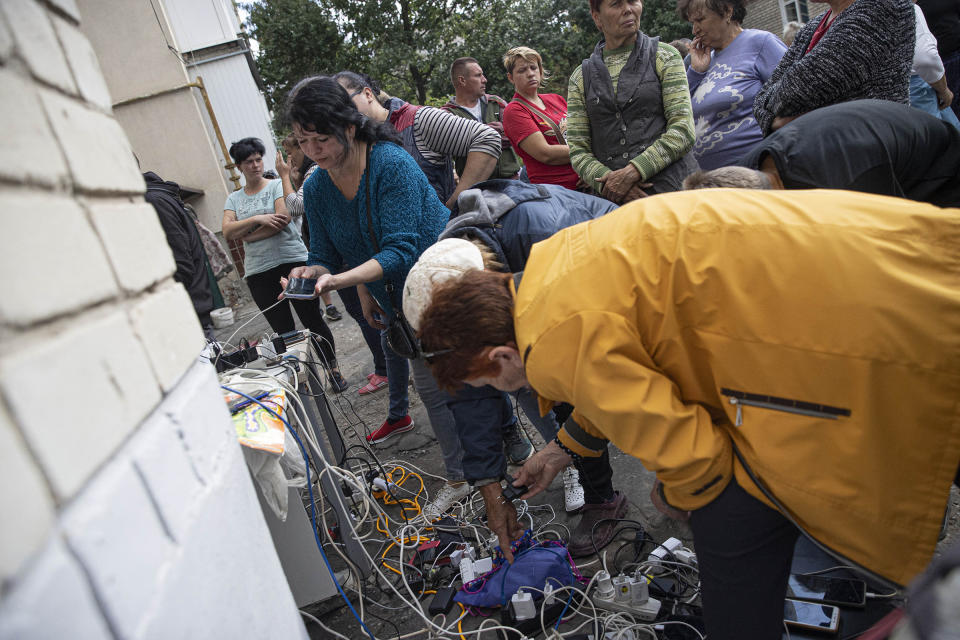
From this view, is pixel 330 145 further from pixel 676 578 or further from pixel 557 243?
pixel 676 578

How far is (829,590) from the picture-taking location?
1804 mm

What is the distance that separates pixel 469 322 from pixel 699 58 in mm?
2728

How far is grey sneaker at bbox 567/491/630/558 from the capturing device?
232cm

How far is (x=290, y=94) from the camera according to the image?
91.0 inches

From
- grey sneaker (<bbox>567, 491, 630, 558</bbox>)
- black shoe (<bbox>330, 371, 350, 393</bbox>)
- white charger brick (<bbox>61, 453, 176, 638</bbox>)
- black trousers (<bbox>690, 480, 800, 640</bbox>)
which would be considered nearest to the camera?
white charger brick (<bbox>61, 453, 176, 638</bbox>)

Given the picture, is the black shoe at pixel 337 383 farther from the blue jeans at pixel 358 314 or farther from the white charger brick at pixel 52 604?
the white charger brick at pixel 52 604

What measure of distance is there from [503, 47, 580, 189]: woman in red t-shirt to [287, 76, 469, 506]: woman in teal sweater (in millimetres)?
1018

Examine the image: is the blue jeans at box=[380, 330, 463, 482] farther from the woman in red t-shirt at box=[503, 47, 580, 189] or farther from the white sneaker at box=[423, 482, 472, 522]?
the woman in red t-shirt at box=[503, 47, 580, 189]

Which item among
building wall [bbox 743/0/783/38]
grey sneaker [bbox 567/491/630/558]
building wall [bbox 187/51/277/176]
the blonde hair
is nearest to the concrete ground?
grey sneaker [bbox 567/491/630/558]

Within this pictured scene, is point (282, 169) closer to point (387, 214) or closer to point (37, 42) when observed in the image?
point (387, 214)

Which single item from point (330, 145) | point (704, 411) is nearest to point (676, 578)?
point (704, 411)

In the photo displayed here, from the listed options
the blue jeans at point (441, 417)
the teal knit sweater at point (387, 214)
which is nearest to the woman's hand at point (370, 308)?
the blue jeans at point (441, 417)

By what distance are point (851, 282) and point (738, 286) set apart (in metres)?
0.19

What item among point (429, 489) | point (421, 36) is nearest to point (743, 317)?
point (429, 489)
